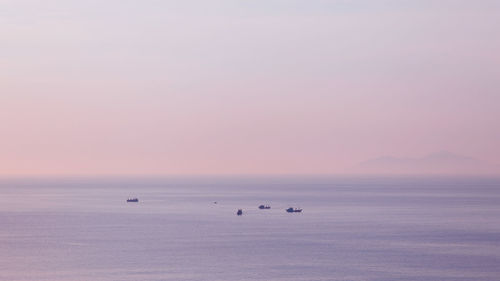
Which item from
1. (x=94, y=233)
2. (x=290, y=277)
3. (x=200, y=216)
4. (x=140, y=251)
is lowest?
(x=290, y=277)

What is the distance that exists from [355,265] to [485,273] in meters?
13.8

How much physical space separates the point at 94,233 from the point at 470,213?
86.1 metres

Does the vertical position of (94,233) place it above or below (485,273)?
above

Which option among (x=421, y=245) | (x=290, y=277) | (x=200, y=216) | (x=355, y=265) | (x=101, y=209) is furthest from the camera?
(x=101, y=209)

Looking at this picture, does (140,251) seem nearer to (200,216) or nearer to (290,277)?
(290,277)

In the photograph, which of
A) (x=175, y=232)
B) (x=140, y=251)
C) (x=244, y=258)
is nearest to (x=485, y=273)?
(x=244, y=258)

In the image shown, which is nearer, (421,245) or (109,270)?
(109,270)

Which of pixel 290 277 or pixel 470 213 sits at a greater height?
pixel 470 213

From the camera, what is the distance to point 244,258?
9325 centimetres

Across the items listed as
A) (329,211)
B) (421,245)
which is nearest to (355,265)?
(421,245)

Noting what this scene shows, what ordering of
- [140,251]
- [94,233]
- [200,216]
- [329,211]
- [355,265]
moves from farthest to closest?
Result: [329,211] < [200,216] < [94,233] < [140,251] < [355,265]

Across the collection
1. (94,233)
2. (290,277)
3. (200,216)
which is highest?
(200,216)

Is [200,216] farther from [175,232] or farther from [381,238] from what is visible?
[381,238]

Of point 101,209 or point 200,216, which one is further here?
point 101,209
